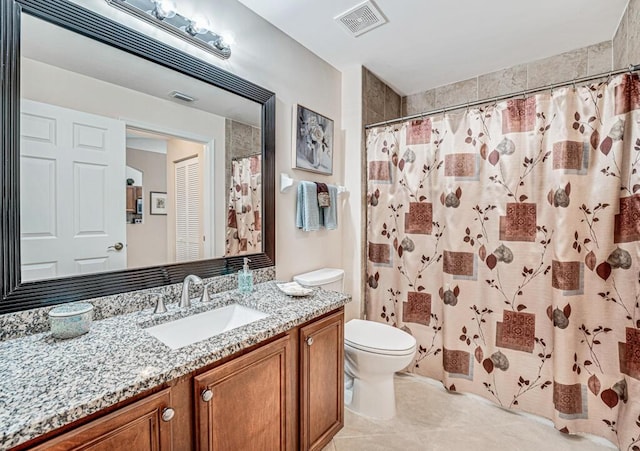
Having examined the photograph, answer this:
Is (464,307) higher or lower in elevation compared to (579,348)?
higher

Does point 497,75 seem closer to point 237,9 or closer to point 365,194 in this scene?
point 365,194

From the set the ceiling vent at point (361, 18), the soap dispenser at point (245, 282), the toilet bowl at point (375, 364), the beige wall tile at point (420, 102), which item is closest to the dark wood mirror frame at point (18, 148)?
the soap dispenser at point (245, 282)

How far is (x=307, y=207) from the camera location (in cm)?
201

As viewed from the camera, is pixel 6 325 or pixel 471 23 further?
pixel 471 23

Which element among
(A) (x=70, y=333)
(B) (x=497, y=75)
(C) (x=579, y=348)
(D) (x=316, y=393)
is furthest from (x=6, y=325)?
(B) (x=497, y=75)

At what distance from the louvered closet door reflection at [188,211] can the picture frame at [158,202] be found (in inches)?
2.4

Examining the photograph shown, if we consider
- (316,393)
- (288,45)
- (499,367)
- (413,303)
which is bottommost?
(499,367)

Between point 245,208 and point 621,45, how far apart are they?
2.49 metres

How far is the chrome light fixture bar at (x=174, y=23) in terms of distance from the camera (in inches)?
49.0

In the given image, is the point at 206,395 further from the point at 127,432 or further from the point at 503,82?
the point at 503,82

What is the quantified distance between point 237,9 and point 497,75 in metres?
2.08

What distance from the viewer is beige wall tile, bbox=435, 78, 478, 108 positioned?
2.59 m

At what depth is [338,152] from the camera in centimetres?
247

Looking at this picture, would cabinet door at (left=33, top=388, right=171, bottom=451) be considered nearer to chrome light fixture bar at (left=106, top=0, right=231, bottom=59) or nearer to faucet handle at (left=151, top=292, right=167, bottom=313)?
faucet handle at (left=151, top=292, right=167, bottom=313)
